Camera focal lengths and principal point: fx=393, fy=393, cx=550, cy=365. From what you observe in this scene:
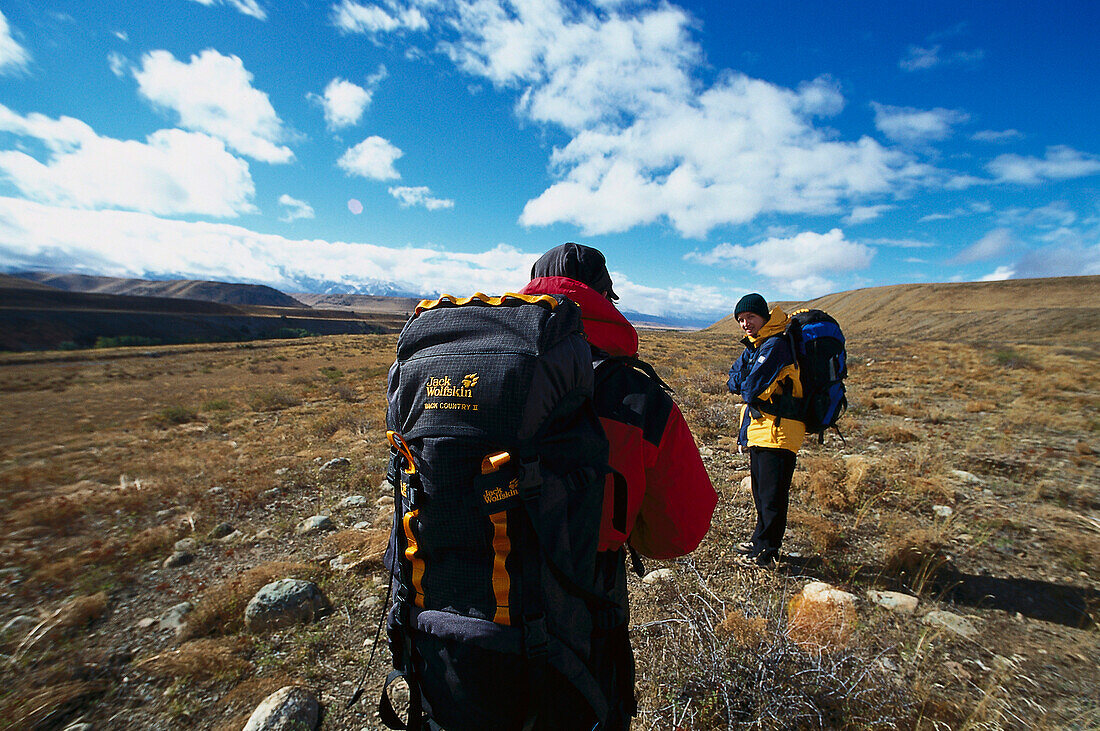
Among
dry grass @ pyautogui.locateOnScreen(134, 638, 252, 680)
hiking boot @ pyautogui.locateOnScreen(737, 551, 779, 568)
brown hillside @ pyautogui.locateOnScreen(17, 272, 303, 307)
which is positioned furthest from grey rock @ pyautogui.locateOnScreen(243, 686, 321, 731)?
brown hillside @ pyautogui.locateOnScreen(17, 272, 303, 307)

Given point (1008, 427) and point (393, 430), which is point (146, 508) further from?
point (1008, 427)

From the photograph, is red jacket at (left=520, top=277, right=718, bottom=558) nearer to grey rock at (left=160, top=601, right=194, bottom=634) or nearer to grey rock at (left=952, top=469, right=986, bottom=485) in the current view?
grey rock at (left=160, top=601, right=194, bottom=634)

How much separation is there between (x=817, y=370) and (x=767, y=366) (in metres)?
0.52

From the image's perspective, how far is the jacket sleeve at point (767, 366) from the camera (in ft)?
11.0

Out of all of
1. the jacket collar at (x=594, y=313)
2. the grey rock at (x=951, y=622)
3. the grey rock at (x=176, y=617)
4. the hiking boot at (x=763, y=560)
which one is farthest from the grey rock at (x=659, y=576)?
the grey rock at (x=176, y=617)

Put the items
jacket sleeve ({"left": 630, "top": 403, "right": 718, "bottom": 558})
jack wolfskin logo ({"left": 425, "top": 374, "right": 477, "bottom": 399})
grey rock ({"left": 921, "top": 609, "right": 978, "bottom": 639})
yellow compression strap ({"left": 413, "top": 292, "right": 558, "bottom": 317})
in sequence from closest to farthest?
1. jack wolfskin logo ({"left": 425, "top": 374, "right": 477, "bottom": 399})
2. yellow compression strap ({"left": 413, "top": 292, "right": 558, "bottom": 317})
3. jacket sleeve ({"left": 630, "top": 403, "right": 718, "bottom": 558})
4. grey rock ({"left": 921, "top": 609, "right": 978, "bottom": 639})

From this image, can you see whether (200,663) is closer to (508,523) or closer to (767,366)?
(508,523)

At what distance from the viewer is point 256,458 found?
7695 millimetres

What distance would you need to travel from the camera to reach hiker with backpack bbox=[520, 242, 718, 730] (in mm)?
1588

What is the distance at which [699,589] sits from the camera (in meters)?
3.43

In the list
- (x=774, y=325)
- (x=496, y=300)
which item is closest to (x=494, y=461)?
(x=496, y=300)

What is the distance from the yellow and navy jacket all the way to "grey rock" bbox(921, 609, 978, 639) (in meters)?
1.56

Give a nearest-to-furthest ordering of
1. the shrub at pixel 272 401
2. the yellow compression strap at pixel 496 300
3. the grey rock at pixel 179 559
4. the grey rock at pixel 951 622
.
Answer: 1. the yellow compression strap at pixel 496 300
2. the grey rock at pixel 951 622
3. the grey rock at pixel 179 559
4. the shrub at pixel 272 401

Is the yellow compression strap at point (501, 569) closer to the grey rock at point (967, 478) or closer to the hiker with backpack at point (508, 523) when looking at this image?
the hiker with backpack at point (508, 523)
